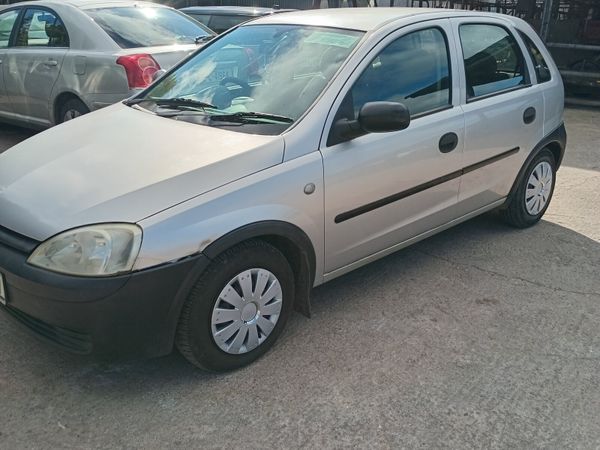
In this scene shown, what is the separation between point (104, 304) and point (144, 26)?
4.34 metres

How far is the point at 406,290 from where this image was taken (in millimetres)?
3588

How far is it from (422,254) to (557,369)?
1428mm

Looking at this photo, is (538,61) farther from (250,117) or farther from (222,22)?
(222,22)

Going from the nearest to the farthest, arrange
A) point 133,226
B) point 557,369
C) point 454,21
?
point 133,226, point 557,369, point 454,21

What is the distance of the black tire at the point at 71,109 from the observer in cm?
579

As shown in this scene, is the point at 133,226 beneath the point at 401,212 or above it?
above

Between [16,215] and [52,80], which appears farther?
[52,80]

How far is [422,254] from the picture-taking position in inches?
162

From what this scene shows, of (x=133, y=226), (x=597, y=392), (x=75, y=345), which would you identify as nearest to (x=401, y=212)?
(x=597, y=392)

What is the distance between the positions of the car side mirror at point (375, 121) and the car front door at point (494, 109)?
3.01 feet

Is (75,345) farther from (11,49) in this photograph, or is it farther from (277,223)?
(11,49)

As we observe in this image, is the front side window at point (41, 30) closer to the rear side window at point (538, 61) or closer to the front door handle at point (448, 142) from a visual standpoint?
the front door handle at point (448, 142)

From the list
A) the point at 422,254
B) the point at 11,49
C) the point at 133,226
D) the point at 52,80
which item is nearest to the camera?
the point at 133,226

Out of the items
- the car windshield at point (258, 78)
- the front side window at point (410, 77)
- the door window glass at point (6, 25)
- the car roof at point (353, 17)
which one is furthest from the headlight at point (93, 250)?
the door window glass at point (6, 25)
